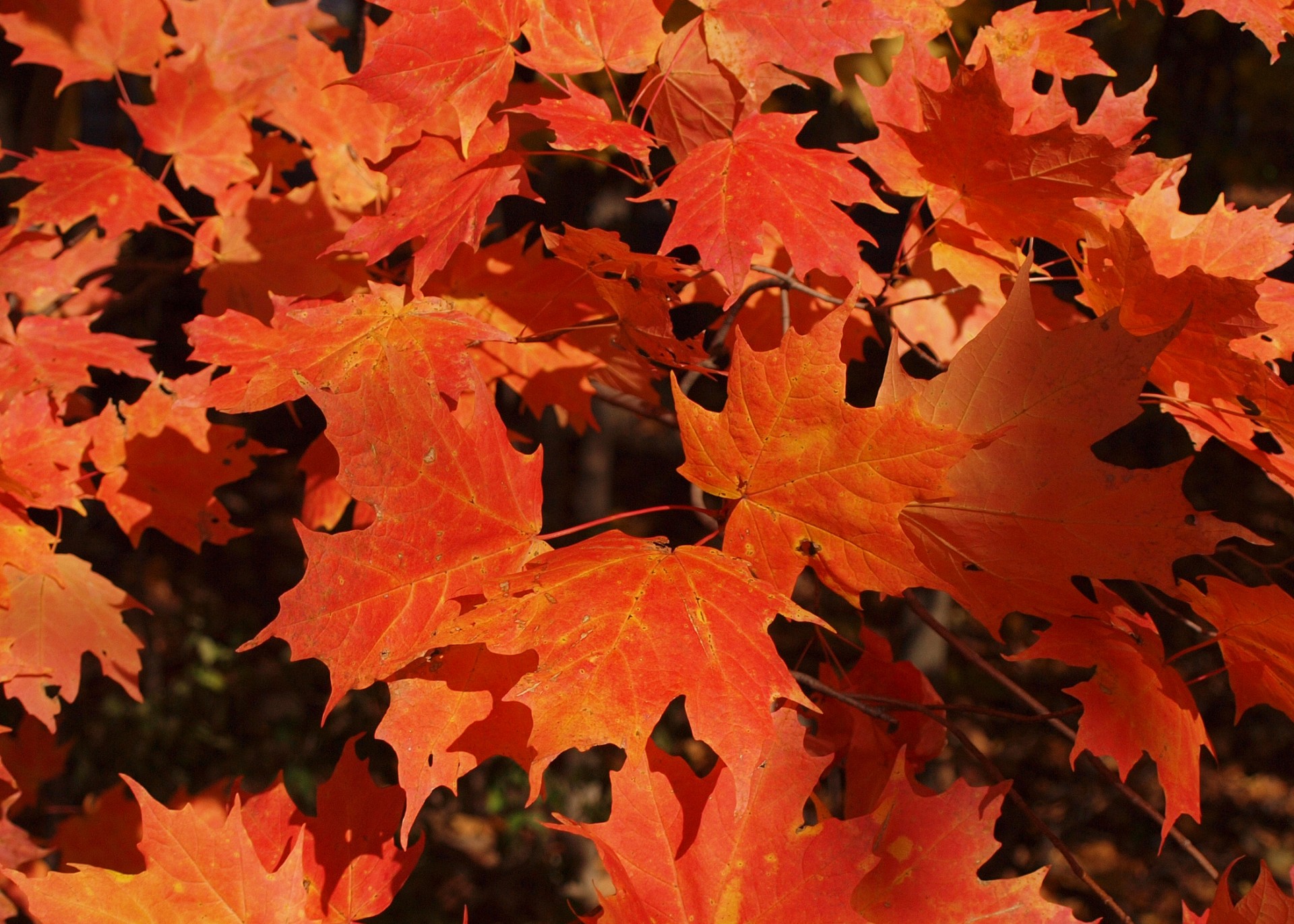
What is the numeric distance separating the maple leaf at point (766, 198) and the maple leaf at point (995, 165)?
0.30 ft

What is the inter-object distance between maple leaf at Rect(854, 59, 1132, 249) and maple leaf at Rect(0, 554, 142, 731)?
103 cm

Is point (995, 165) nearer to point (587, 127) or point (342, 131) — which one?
point (587, 127)

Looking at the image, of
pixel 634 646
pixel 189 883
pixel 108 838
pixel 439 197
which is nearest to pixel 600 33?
pixel 439 197

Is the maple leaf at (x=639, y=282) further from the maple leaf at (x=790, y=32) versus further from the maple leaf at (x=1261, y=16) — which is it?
the maple leaf at (x=1261, y=16)

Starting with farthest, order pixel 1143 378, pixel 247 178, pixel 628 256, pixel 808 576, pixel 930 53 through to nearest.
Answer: pixel 808 576
pixel 247 178
pixel 930 53
pixel 628 256
pixel 1143 378

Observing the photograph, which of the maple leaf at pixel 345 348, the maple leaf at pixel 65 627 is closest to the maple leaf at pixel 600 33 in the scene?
the maple leaf at pixel 345 348

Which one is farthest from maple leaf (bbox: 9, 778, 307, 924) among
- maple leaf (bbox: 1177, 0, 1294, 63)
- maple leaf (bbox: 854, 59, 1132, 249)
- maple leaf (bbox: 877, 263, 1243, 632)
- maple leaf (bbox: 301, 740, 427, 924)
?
maple leaf (bbox: 1177, 0, 1294, 63)

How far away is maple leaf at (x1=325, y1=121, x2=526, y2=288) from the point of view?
0.87m

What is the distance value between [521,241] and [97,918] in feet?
2.58

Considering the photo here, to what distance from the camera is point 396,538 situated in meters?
Result: 0.71

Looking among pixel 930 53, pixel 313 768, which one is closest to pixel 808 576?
pixel 313 768

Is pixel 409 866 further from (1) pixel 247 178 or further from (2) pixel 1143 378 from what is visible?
(1) pixel 247 178

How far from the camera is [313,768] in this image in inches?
120

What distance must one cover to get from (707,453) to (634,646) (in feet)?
0.52
